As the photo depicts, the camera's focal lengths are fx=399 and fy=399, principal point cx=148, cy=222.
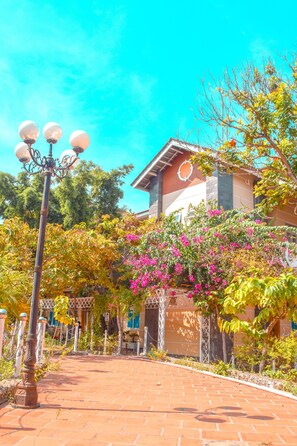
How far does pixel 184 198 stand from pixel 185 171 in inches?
49.4

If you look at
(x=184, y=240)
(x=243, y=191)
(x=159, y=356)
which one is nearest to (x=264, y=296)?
(x=184, y=240)

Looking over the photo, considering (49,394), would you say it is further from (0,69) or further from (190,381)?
(0,69)

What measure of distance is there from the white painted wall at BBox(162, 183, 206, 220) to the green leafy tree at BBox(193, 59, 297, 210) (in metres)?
5.86

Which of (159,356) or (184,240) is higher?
(184,240)

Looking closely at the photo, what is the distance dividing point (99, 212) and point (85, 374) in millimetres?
13084

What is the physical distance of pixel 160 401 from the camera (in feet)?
20.6

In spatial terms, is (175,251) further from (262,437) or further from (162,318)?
(262,437)

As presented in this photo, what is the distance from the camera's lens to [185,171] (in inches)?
700

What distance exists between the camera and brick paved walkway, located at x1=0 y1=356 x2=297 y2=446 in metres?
4.18

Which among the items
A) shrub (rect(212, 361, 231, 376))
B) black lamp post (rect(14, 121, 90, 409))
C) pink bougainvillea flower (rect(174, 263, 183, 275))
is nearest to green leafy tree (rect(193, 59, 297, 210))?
pink bougainvillea flower (rect(174, 263, 183, 275))

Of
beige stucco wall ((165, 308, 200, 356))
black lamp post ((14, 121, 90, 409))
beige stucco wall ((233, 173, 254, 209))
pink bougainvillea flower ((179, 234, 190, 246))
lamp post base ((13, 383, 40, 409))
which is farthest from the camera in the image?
beige stucco wall ((233, 173, 254, 209))

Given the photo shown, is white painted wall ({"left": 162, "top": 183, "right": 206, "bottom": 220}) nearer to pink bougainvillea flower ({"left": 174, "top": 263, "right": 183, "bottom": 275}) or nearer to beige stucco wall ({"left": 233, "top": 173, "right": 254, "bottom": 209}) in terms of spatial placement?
beige stucco wall ({"left": 233, "top": 173, "right": 254, "bottom": 209})

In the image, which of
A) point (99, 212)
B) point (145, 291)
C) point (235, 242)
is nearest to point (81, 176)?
point (99, 212)

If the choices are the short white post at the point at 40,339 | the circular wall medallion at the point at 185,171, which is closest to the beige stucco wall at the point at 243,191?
the circular wall medallion at the point at 185,171
